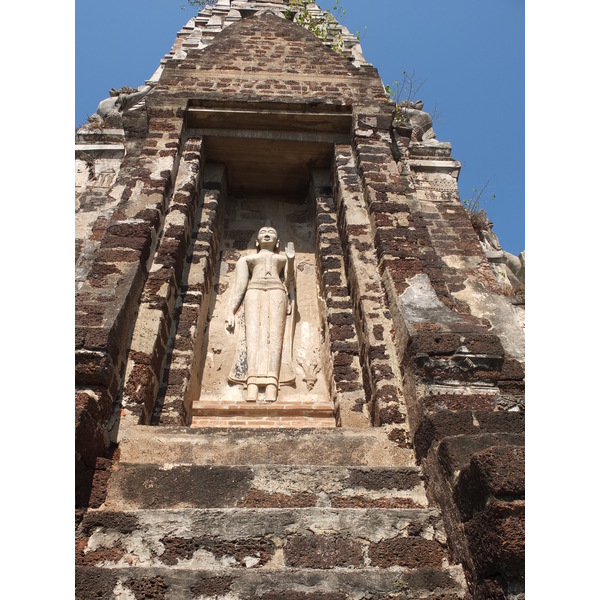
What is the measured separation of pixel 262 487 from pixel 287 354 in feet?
7.01

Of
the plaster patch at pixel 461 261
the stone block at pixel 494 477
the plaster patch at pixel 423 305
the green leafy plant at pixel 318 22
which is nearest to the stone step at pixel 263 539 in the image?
the stone block at pixel 494 477

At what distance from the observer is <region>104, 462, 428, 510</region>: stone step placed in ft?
10.8

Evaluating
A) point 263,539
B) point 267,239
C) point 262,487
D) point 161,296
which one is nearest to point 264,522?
point 263,539

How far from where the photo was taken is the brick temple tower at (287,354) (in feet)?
9.38

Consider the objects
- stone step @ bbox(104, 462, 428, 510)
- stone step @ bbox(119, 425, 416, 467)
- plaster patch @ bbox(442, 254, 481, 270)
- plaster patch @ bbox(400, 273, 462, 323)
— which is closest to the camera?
stone step @ bbox(104, 462, 428, 510)

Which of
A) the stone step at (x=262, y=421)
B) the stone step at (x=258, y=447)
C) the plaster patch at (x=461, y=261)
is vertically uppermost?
the plaster patch at (x=461, y=261)

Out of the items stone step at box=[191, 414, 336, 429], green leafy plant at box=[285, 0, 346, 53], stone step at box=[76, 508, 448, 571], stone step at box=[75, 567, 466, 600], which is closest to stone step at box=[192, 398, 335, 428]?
stone step at box=[191, 414, 336, 429]

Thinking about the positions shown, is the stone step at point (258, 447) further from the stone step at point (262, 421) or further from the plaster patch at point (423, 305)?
the plaster patch at point (423, 305)

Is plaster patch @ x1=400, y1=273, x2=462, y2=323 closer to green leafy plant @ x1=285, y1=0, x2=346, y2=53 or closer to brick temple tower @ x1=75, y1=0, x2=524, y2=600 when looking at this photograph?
brick temple tower @ x1=75, y1=0, x2=524, y2=600

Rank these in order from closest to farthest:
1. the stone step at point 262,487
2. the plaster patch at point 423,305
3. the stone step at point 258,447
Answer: the stone step at point 262,487
the stone step at point 258,447
the plaster patch at point 423,305

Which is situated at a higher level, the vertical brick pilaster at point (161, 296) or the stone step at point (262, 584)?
the vertical brick pilaster at point (161, 296)

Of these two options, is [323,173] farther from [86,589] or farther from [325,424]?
[86,589]

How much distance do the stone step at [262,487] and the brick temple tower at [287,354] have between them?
0.01 metres

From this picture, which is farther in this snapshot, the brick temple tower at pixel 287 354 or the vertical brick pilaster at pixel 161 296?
the vertical brick pilaster at pixel 161 296
